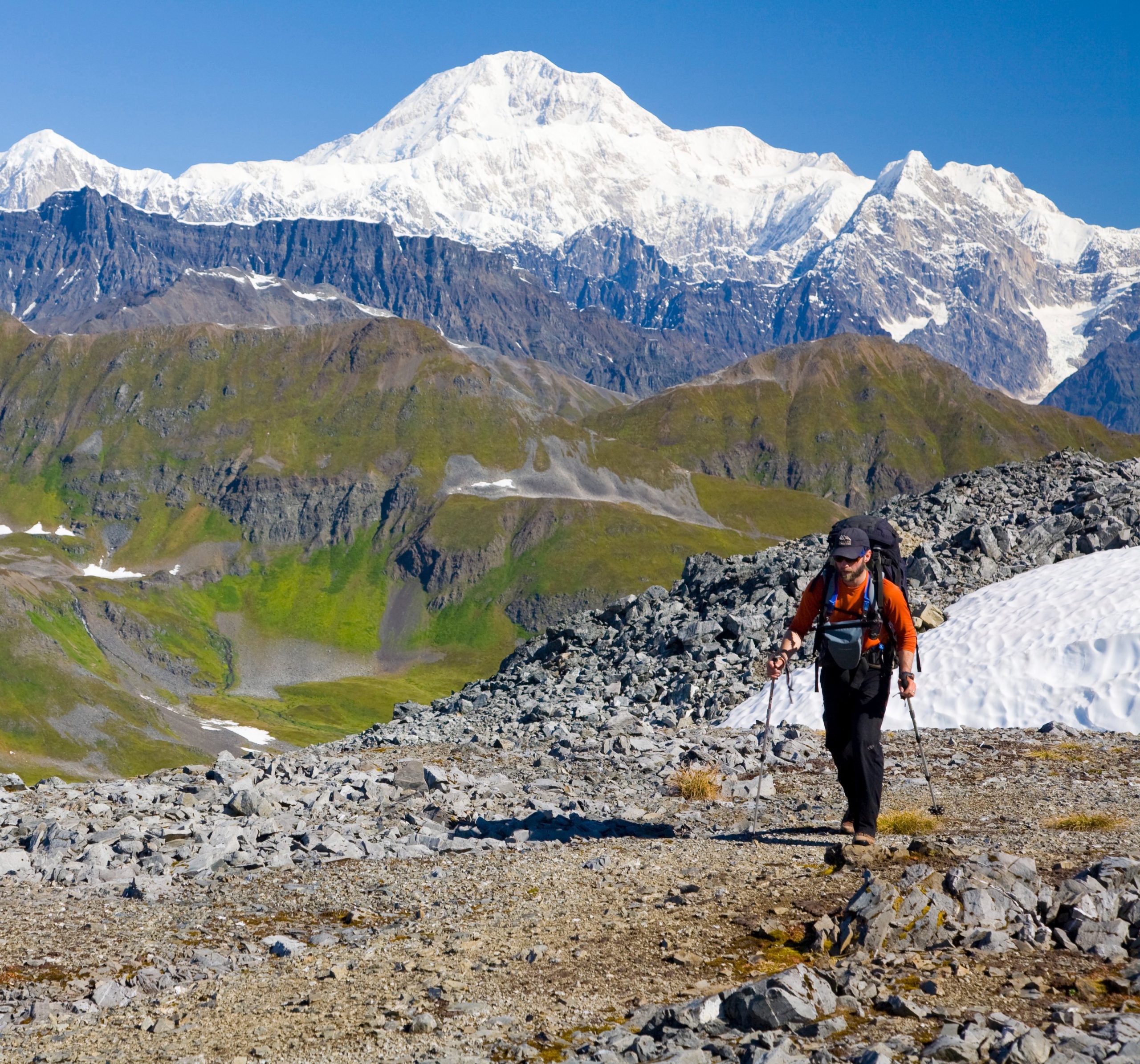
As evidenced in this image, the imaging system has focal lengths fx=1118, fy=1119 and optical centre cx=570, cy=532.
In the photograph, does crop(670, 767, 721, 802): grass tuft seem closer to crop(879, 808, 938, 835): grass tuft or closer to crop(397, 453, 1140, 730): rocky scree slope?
crop(879, 808, 938, 835): grass tuft

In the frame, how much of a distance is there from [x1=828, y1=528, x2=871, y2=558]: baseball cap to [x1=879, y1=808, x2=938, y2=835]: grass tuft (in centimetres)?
406

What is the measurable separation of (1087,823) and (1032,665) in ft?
48.4

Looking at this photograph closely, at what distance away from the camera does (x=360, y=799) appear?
64.4ft

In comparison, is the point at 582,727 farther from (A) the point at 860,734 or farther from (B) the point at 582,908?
(B) the point at 582,908

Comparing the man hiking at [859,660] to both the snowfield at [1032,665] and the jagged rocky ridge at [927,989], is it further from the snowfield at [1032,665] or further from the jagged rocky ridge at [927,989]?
the snowfield at [1032,665]

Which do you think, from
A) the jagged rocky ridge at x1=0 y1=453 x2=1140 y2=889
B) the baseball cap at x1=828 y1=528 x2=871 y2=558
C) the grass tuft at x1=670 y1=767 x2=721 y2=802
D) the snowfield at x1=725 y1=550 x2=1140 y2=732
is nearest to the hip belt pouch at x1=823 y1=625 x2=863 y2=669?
the baseball cap at x1=828 y1=528 x2=871 y2=558

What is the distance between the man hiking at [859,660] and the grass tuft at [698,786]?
4601 millimetres

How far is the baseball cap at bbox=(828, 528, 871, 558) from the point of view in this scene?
14.7 metres

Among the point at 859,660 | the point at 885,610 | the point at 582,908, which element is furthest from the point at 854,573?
the point at 582,908

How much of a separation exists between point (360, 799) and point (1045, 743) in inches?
557

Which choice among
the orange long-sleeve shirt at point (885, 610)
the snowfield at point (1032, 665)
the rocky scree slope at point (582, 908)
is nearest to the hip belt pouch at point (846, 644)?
the orange long-sleeve shirt at point (885, 610)

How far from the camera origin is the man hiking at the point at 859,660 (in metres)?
14.8

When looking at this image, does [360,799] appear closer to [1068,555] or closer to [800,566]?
[800,566]

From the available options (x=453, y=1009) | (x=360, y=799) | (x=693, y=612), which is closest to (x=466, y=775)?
(x=360, y=799)
